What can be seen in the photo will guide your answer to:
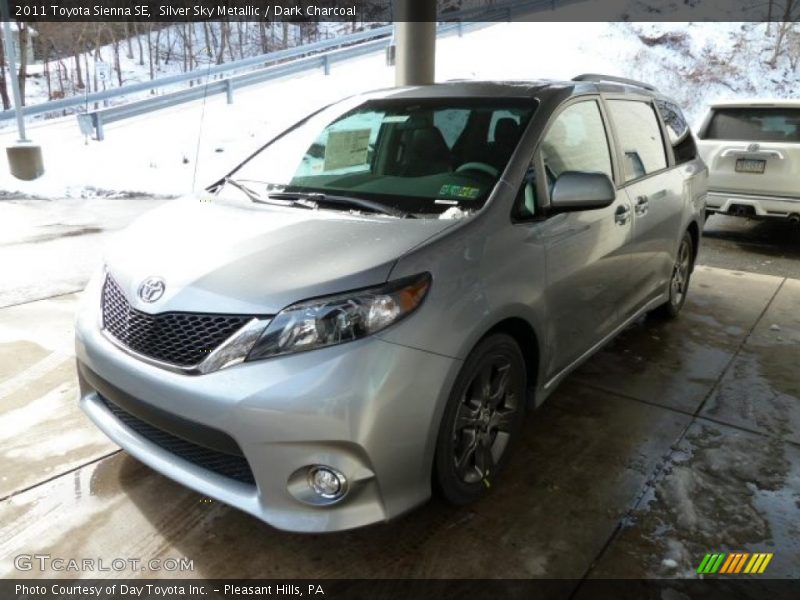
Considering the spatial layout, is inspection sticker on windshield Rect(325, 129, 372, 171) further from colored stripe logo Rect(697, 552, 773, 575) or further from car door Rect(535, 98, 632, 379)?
colored stripe logo Rect(697, 552, 773, 575)

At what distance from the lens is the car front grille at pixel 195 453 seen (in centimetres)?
218

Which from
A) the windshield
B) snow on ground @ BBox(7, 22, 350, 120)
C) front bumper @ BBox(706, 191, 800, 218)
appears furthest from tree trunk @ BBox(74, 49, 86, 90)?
the windshield

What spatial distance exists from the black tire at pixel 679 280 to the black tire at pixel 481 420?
247 cm

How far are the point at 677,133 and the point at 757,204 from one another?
11.4ft

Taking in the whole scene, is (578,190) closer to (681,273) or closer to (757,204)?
(681,273)

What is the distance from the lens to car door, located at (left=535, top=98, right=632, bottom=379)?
9.55 ft

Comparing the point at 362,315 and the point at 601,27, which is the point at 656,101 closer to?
the point at 362,315

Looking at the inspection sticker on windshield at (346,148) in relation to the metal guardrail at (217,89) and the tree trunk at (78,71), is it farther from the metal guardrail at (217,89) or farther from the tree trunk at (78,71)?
the tree trunk at (78,71)

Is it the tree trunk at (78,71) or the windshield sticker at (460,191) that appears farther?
the tree trunk at (78,71)

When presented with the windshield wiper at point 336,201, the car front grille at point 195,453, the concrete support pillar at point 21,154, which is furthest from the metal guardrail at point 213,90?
the car front grille at point 195,453

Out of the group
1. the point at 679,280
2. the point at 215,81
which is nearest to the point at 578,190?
the point at 679,280

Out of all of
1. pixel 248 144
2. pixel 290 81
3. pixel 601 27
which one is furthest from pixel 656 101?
pixel 601 27

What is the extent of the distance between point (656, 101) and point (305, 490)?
3745mm

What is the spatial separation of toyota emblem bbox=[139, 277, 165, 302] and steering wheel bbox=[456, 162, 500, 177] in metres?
1.41
